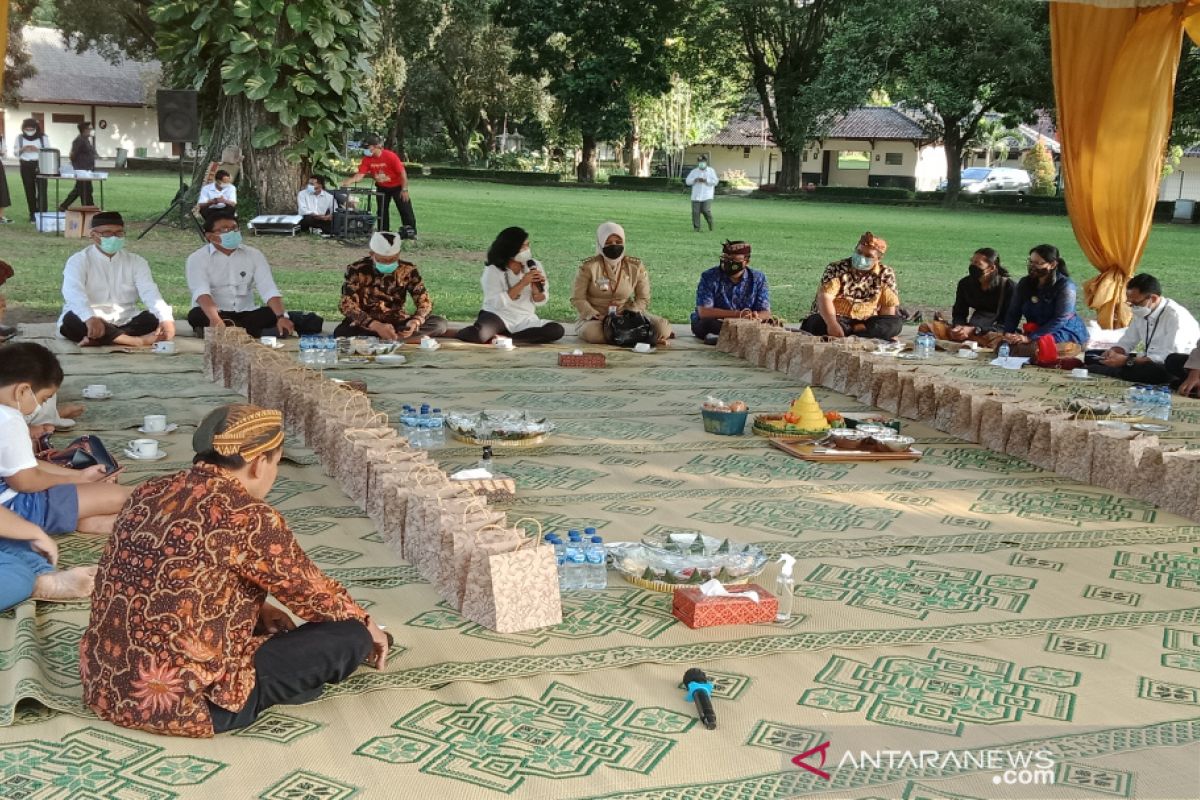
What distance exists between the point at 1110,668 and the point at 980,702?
59cm

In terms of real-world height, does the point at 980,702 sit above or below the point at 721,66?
below

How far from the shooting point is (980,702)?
12.2 feet

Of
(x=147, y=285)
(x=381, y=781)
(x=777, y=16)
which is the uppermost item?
(x=777, y=16)

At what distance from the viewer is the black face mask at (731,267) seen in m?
10.4

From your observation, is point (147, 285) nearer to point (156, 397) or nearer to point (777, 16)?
point (156, 397)

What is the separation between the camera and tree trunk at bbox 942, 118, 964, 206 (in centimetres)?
3850

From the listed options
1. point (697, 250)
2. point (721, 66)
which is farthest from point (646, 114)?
point (697, 250)

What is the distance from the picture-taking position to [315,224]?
60.8ft

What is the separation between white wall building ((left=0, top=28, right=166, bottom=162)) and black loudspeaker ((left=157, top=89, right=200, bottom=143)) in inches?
1378

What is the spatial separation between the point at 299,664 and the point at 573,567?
1349 mm

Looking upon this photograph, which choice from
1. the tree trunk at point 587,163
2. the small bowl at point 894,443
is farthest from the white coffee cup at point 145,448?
the tree trunk at point 587,163

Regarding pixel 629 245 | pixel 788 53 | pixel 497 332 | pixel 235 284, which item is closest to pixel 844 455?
pixel 497 332

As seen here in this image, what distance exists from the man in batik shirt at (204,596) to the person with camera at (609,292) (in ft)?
23.4

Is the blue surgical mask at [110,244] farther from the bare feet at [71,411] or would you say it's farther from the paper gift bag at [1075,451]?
the paper gift bag at [1075,451]
